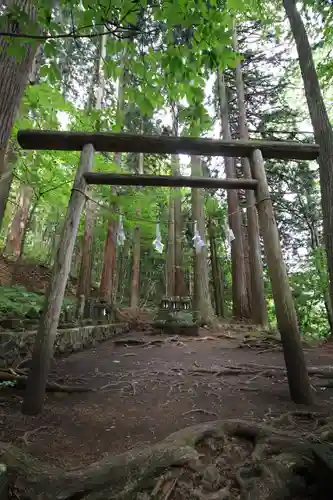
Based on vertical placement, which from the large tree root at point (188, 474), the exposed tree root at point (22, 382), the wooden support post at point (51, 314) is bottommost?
the large tree root at point (188, 474)

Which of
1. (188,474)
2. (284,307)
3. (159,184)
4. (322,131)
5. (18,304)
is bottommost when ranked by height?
(188,474)

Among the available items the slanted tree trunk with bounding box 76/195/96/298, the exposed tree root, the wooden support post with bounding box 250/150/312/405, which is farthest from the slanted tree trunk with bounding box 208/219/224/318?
the exposed tree root

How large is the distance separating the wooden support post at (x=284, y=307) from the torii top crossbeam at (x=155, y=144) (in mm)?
312

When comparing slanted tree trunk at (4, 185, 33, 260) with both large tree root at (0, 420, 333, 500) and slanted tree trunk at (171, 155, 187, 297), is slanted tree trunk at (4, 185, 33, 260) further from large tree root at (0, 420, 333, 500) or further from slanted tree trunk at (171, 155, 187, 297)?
large tree root at (0, 420, 333, 500)

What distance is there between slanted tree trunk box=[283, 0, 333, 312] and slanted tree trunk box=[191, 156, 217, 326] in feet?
15.6

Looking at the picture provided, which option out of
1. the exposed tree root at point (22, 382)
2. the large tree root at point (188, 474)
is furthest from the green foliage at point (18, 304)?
the large tree root at point (188, 474)

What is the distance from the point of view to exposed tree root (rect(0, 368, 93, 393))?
3.45 meters

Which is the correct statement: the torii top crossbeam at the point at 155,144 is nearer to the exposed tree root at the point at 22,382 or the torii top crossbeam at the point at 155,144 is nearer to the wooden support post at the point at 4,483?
the exposed tree root at the point at 22,382

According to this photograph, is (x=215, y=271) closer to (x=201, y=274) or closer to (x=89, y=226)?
(x=201, y=274)

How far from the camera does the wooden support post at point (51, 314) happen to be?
289 cm

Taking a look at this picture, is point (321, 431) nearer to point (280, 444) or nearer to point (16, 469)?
point (280, 444)

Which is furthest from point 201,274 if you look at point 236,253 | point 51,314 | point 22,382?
point 51,314

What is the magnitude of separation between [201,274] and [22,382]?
7944 millimetres

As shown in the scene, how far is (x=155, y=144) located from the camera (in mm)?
3770
